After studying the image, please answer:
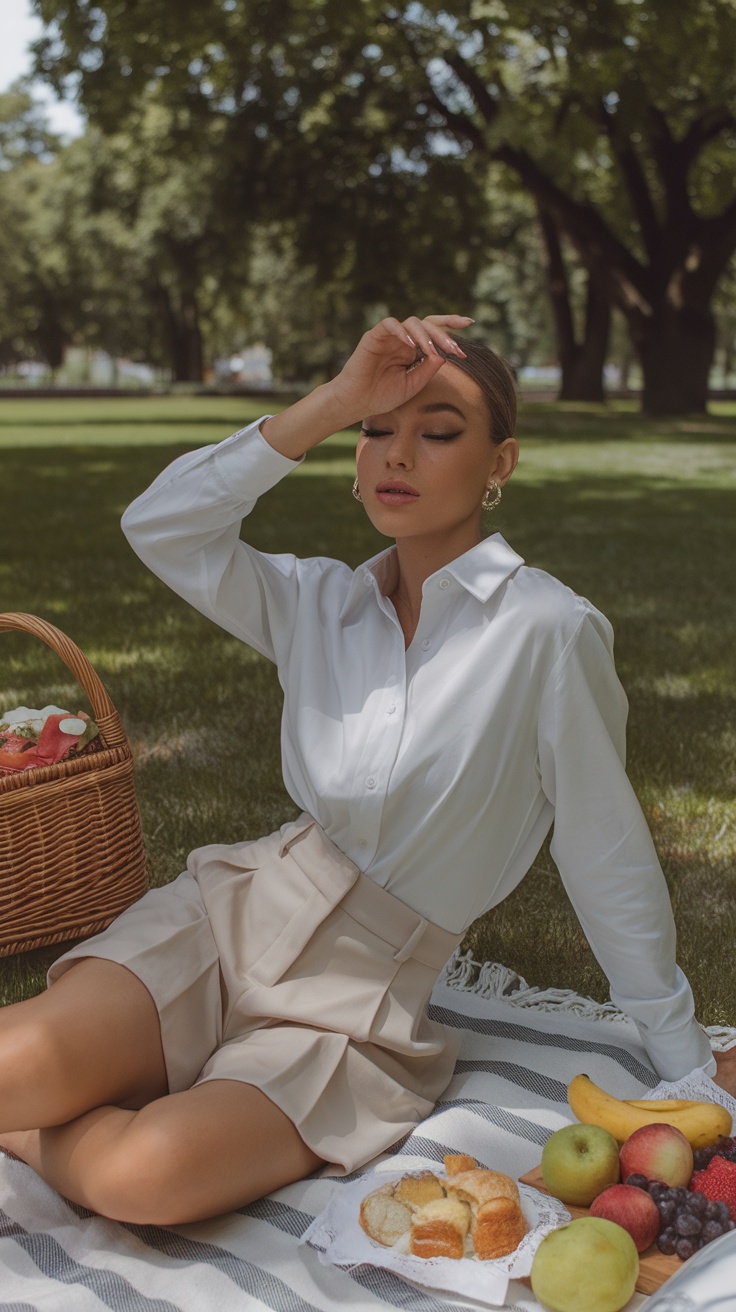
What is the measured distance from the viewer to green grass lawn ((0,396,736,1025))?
3783 millimetres

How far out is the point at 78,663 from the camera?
3.36 meters

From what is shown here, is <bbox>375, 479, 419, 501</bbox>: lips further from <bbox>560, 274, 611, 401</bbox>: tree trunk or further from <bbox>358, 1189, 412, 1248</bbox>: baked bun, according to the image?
<bbox>560, 274, 611, 401</bbox>: tree trunk

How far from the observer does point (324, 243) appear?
25312 millimetres

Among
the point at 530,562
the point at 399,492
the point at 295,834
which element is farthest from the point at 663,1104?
the point at 530,562

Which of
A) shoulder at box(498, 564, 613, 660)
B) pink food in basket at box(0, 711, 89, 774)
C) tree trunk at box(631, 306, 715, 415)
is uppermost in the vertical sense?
tree trunk at box(631, 306, 715, 415)

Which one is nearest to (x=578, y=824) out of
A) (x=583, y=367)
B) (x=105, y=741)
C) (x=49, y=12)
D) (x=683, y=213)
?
(x=105, y=741)

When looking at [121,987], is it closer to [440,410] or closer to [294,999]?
[294,999]

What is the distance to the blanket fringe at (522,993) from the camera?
10.4ft

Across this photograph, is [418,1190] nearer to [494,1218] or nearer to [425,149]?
[494,1218]

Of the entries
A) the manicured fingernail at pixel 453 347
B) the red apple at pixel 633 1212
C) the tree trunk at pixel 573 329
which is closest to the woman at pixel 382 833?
the manicured fingernail at pixel 453 347

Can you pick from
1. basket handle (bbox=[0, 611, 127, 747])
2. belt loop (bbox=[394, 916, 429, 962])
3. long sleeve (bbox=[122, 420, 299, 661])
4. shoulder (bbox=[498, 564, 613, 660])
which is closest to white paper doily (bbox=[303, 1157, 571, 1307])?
belt loop (bbox=[394, 916, 429, 962])

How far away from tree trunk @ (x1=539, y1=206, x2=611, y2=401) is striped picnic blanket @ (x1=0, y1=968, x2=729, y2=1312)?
26.2 m

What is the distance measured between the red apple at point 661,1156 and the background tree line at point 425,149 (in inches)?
496

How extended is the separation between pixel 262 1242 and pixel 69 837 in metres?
1.33
